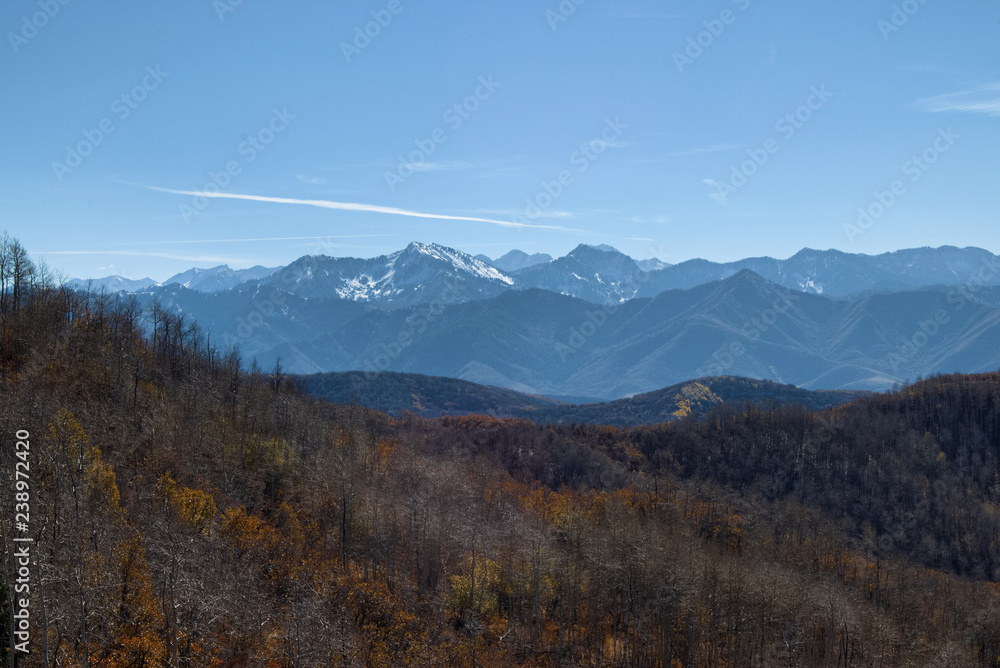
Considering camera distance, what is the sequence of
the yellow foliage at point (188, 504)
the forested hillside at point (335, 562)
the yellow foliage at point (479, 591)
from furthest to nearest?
the yellow foliage at point (479, 591)
the yellow foliage at point (188, 504)
the forested hillside at point (335, 562)

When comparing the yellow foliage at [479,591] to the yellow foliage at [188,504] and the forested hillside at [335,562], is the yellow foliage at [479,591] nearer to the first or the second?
the forested hillside at [335,562]

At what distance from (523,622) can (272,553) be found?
32.1 metres

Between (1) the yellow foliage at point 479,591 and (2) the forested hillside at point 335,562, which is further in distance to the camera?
(1) the yellow foliage at point 479,591

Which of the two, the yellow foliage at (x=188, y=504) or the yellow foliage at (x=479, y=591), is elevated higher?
the yellow foliage at (x=188, y=504)

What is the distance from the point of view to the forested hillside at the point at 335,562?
166 feet

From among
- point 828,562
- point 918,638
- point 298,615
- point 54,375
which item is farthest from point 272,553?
point 828,562

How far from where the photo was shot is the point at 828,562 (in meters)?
116

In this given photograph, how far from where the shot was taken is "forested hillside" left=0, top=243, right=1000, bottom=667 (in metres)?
50.5

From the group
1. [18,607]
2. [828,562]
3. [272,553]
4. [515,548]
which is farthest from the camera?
[828,562]

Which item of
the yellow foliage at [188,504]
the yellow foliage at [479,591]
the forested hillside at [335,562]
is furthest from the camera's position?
the yellow foliage at [479,591]

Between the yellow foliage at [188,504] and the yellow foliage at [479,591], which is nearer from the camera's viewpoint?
the yellow foliage at [188,504]

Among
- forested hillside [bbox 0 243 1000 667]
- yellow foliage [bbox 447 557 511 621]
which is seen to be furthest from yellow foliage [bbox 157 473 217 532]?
yellow foliage [bbox 447 557 511 621]

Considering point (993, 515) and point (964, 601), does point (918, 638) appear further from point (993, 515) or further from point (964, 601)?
point (993, 515)

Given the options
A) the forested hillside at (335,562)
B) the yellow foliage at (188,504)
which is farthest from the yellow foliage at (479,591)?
the yellow foliage at (188,504)
